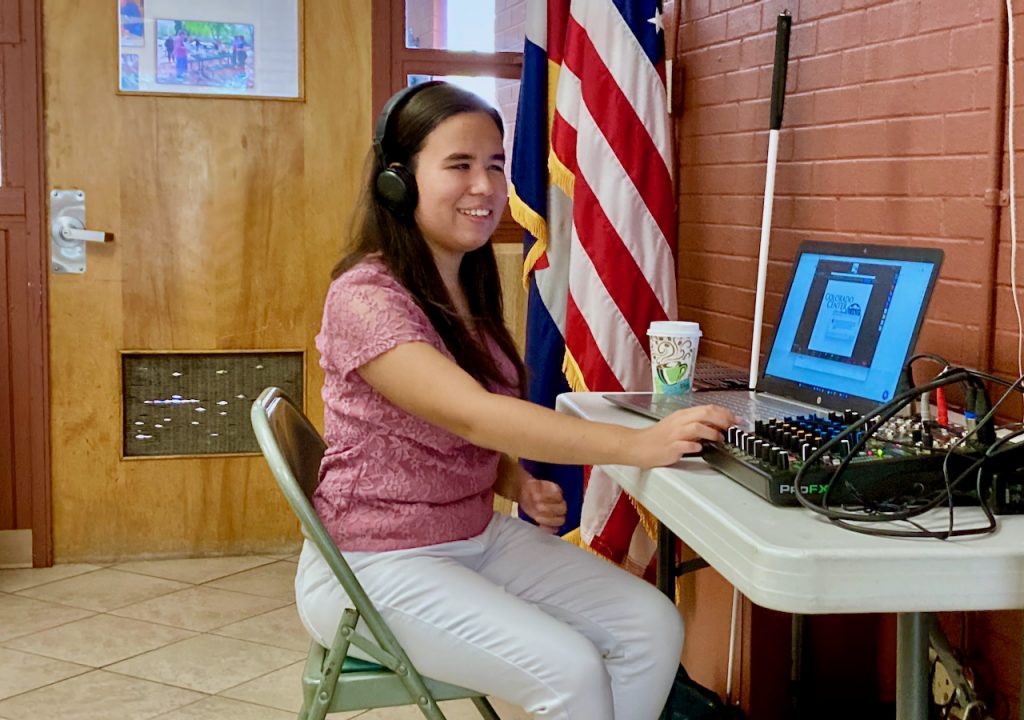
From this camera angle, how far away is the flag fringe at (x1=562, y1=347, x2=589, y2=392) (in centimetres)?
256

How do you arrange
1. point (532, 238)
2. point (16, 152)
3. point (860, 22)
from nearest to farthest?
point (860, 22), point (532, 238), point (16, 152)

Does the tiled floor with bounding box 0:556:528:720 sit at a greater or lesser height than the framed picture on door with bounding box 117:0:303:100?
lesser

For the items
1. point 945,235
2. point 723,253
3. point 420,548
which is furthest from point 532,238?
point 420,548

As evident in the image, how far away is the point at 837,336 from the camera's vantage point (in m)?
1.74

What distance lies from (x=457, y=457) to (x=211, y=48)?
2304 mm

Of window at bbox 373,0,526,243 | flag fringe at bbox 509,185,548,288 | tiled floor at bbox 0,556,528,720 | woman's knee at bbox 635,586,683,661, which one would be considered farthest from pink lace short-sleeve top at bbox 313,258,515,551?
window at bbox 373,0,526,243

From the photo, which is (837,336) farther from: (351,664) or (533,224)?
(533,224)

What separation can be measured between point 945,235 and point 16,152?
8.82 feet

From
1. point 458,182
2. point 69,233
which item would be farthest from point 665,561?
point 69,233

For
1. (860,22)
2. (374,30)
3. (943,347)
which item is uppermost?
(374,30)

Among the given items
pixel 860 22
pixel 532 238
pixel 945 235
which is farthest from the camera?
pixel 532 238

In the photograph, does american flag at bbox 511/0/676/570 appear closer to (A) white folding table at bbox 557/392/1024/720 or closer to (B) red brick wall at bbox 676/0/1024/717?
(B) red brick wall at bbox 676/0/1024/717

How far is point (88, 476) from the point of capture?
12.0 ft

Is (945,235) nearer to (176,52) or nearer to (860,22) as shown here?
(860,22)
